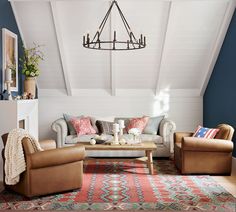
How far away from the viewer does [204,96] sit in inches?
355

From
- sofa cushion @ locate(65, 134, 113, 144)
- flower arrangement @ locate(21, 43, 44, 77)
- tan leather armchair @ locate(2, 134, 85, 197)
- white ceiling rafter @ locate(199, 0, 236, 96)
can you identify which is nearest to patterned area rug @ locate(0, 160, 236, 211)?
tan leather armchair @ locate(2, 134, 85, 197)

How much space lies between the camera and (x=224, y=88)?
7684 millimetres

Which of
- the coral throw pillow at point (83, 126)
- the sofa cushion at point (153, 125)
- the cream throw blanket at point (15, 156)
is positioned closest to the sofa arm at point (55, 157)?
the cream throw blanket at point (15, 156)

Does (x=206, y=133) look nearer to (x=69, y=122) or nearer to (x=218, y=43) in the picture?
(x=218, y=43)

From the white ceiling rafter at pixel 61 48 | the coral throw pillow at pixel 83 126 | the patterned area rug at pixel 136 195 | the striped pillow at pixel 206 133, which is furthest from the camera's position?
the coral throw pillow at pixel 83 126

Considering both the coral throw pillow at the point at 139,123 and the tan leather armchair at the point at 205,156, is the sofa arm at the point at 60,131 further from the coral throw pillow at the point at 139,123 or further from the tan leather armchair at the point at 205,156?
the tan leather armchair at the point at 205,156

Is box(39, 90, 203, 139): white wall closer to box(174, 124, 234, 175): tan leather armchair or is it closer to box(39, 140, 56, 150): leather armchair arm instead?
box(174, 124, 234, 175): tan leather armchair

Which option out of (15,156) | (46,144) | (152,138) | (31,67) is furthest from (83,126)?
(15,156)

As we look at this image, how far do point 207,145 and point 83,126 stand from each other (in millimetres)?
2542

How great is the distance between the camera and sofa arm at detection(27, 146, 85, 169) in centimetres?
501

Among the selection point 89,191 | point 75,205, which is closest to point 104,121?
point 89,191

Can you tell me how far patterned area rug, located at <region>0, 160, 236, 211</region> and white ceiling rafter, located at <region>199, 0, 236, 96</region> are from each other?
8.28 feet

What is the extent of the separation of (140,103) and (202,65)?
1.50 metres

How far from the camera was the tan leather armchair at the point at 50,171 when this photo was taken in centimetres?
502
